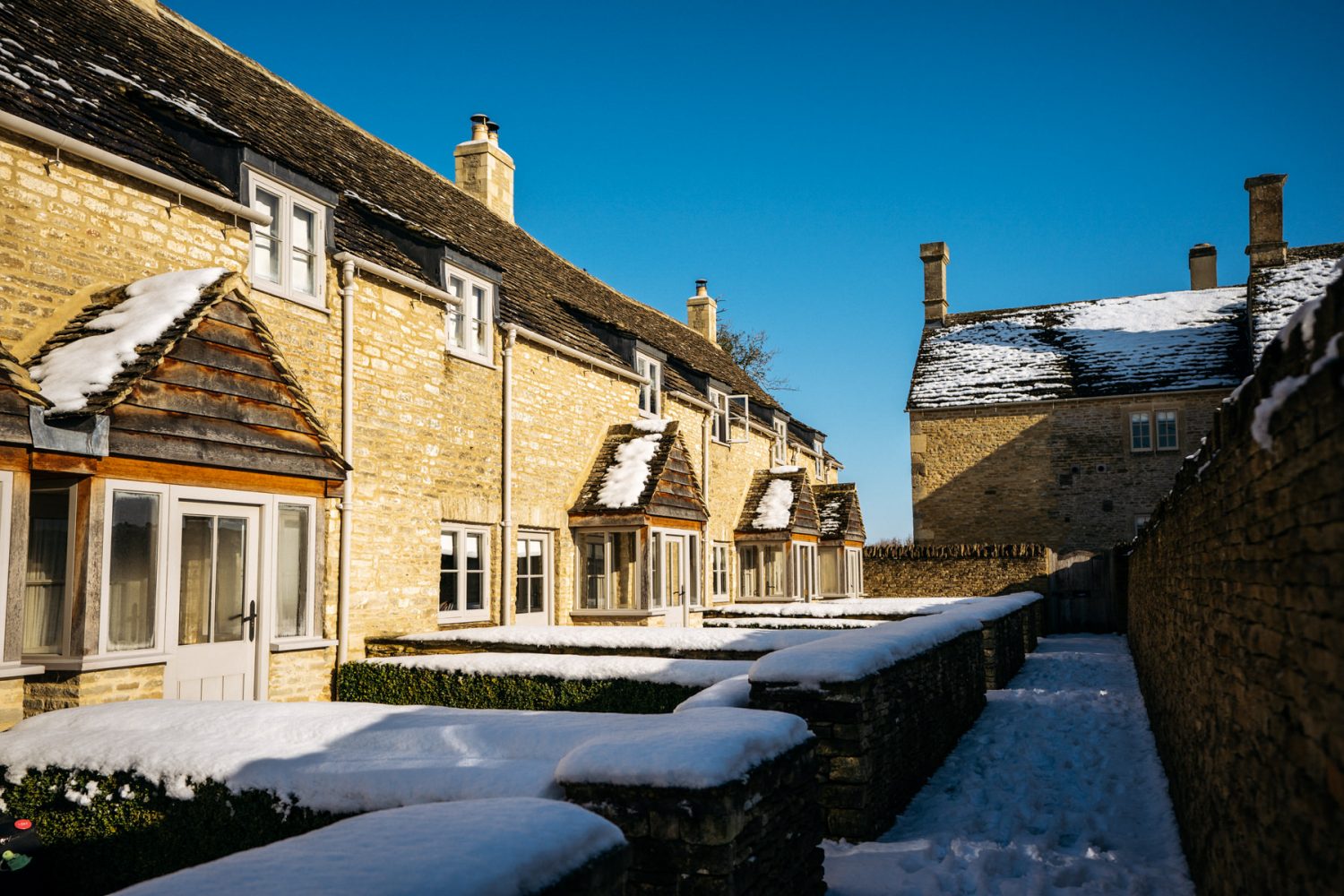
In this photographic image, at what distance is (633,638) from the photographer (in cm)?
1169

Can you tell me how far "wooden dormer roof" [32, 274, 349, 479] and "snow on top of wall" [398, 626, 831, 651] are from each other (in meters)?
3.33

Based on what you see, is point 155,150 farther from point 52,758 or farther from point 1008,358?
point 1008,358

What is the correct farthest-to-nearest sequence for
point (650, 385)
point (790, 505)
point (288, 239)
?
point (790, 505)
point (650, 385)
point (288, 239)

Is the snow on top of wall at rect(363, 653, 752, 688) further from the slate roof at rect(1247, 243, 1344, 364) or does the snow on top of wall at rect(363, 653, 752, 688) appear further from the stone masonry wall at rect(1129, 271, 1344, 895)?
the slate roof at rect(1247, 243, 1344, 364)

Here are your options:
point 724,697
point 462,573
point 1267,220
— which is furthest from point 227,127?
point 1267,220

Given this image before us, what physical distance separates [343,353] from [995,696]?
10.4 meters

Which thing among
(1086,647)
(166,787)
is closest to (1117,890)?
(166,787)

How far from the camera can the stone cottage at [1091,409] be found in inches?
1211

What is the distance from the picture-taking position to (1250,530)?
13.9ft

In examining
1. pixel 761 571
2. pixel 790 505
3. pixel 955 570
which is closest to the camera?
pixel 790 505

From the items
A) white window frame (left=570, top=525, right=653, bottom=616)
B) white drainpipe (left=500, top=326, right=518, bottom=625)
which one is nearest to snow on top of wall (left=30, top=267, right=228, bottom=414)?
white drainpipe (left=500, top=326, right=518, bottom=625)

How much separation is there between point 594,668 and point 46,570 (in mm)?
4937

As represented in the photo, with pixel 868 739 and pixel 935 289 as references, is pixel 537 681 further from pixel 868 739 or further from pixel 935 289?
pixel 935 289

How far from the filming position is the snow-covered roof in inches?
1254
